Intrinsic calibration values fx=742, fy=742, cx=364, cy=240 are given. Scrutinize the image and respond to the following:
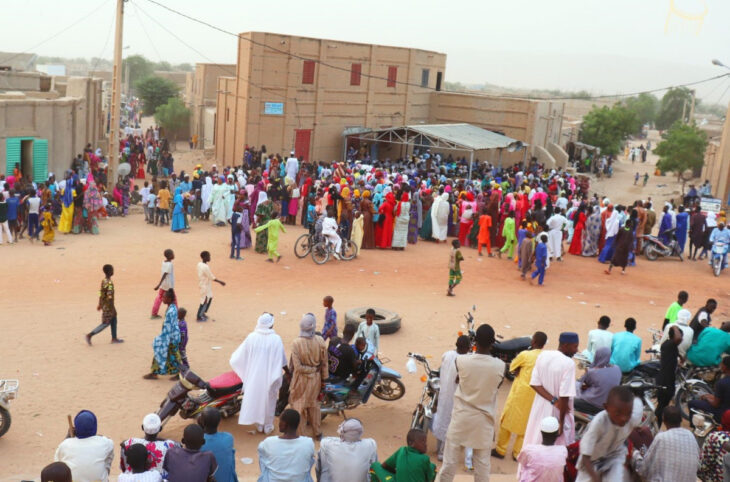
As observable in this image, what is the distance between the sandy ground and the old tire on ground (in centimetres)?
21

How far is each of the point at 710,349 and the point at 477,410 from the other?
4298mm

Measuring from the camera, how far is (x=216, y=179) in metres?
20.6

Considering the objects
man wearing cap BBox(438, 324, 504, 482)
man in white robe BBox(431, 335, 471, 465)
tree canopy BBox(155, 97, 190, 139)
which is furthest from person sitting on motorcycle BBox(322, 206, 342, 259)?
tree canopy BBox(155, 97, 190, 139)

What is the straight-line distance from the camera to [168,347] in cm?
Result: 956

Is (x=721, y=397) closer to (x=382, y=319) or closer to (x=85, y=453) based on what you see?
(x=382, y=319)

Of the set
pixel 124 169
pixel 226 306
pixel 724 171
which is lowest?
pixel 226 306

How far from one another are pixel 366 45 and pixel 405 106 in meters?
4.08

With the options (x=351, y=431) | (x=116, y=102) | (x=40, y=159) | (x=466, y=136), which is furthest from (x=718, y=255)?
(x=40, y=159)

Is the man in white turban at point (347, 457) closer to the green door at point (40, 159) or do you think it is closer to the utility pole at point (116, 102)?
the utility pole at point (116, 102)

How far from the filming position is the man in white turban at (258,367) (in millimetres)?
8141

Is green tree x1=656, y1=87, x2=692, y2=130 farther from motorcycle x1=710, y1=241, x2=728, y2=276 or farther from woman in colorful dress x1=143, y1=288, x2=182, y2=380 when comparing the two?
woman in colorful dress x1=143, y1=288, x2=182, y2=380

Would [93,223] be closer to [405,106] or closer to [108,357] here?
[108,357]

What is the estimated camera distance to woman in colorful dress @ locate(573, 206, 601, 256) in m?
19.6

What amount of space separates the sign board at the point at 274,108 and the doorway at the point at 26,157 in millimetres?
9784
